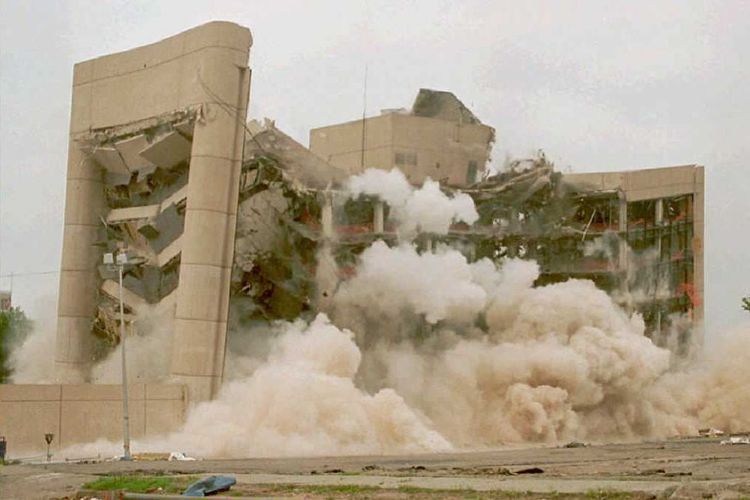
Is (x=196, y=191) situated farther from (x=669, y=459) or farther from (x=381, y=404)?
(x=669, y=459)

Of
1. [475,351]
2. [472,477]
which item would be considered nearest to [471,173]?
[475,351]

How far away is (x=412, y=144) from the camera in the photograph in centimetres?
5966

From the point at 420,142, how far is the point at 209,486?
39.8 m

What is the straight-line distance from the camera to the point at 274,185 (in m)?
53.2

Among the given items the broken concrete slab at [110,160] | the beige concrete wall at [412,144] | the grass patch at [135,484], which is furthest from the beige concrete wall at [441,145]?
the grass patch at [135,484]

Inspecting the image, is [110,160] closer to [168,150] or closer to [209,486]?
[168,150]

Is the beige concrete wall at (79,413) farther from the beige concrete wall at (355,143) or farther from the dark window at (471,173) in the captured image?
the dark window at (471,173)

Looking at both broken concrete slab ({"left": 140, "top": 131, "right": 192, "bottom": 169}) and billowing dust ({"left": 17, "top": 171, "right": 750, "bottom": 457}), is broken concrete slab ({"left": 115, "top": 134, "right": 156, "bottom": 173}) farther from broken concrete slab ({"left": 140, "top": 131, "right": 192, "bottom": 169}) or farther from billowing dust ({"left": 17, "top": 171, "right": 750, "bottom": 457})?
billowing dust ({"left": 17, "top": 171, "right": 750, "bottom": 457})

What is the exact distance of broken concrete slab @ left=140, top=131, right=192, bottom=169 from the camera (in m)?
51.4

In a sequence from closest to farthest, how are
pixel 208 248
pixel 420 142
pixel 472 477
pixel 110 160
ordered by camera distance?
pixel 472 477
pixel 208 248
pixel 110 160
pixel 420 142

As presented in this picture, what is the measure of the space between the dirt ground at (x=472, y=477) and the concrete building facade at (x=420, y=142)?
2458 centimetres

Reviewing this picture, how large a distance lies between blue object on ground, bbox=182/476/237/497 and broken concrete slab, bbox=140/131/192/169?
30763 mm

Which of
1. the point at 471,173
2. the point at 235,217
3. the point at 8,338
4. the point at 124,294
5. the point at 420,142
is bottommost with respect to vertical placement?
the point at 8,338

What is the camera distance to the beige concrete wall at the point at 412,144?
5900 cm
